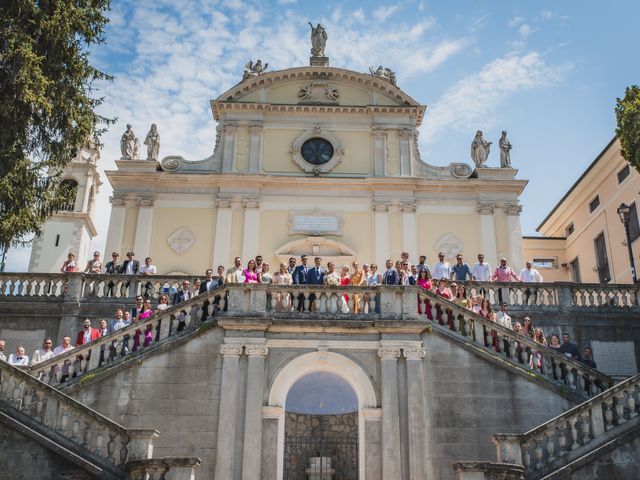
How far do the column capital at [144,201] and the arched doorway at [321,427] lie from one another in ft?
46.5

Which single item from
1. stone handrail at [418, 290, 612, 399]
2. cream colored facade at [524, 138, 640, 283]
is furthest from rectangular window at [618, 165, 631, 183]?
stone handrail at [418, 290, 612, 399]

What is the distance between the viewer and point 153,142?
94.9ft

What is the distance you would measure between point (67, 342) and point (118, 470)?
14.7ft

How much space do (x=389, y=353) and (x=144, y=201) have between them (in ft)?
52.3

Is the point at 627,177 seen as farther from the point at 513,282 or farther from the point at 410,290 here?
the point at 410,290

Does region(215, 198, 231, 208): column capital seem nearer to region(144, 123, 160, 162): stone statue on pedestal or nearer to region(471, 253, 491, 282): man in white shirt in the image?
region(144, 123, 160, 162): stone statue on pedestal

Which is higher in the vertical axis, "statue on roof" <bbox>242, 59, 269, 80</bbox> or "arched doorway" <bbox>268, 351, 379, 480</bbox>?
"statue on roof" <bbox>242, 59, 269, 80</bbox>

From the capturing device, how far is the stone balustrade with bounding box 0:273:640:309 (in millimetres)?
18766

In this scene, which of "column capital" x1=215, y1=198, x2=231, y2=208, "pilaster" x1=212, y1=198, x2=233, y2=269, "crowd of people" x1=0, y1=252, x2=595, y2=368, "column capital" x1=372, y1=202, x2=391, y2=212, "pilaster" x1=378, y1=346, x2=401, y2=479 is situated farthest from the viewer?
"column capital" x1=372, y1=202, x2=391, y2=212

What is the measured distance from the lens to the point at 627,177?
29.0 metres

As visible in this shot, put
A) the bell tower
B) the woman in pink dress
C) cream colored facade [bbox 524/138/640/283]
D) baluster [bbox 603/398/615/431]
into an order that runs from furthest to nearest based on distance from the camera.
Answer: the bell tower < cream colored facade [bbox 524/138/640/283] < the woman in pink dress < baluster [bbox 603/398/615/431]

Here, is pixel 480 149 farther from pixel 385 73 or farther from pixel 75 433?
pixel 75 433

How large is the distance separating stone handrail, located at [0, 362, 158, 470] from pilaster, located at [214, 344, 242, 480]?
2235 mm

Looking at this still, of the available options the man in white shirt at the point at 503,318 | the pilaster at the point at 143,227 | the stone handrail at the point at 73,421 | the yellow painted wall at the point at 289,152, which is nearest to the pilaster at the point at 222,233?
the yellow painted wall at the point at 289,152
